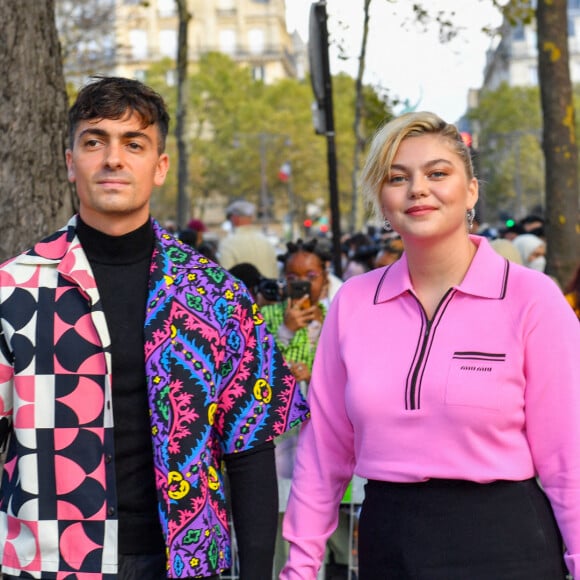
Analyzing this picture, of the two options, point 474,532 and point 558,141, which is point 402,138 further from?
point 558,141

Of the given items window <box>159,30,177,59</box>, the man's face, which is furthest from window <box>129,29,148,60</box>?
the man's face

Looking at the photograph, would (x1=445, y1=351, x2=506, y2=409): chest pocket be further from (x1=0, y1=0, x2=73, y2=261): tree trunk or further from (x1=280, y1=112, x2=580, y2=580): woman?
(x1=0, y1=0, x2=73, y2=261): tree trunk

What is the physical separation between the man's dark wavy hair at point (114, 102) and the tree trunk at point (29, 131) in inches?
63.3

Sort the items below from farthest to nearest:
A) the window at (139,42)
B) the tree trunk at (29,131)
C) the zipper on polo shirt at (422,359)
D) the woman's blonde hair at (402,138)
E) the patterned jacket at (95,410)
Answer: the window at (139,42) < the tree trunk at (29,131) < the woman's blonde hair at (402,138) < the zipper on polo shirt at (422,359) < the patterned jacket at (95,410)

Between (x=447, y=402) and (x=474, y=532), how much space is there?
1.11ft

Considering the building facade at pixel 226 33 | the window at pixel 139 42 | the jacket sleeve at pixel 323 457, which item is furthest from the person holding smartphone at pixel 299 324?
the window at pixel 139 42

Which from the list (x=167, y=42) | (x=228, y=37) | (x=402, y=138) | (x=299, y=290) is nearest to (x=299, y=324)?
(x=299, y=290)

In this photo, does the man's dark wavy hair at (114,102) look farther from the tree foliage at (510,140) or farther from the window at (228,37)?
the window at (228,37)

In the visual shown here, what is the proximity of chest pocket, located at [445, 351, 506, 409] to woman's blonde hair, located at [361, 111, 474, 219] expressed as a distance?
1.89ft

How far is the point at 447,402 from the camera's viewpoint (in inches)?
128

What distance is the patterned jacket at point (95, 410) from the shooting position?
3201 millimetres

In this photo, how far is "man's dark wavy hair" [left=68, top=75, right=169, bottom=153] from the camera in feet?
11.2

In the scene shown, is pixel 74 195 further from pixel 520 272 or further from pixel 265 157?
pixel 265 157

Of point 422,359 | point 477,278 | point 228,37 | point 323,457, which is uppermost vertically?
point 228,37
